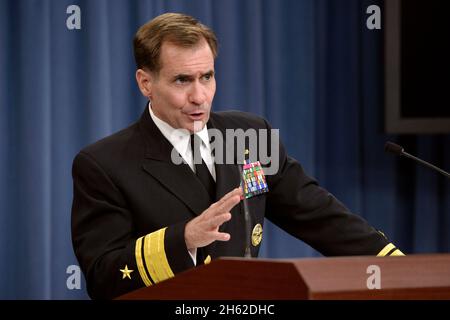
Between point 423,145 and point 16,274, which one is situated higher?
point 423,145

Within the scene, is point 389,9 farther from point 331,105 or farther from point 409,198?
point 409,198

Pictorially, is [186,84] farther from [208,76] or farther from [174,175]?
[174,175]

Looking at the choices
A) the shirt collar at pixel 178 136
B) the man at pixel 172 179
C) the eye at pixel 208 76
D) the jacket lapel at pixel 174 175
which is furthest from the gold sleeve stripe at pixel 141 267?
the eye at pixel 208 76

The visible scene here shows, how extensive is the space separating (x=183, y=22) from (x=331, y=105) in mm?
1760

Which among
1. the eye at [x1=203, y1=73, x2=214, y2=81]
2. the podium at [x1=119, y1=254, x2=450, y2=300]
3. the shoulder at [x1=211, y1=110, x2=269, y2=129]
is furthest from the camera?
the shoulder at [x1=211, y1=110, x2=269, y2=129]

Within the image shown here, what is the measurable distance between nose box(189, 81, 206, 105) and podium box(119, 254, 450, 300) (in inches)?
28.3

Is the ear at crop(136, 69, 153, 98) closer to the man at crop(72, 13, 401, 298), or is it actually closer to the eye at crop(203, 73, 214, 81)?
the man at crop(72, 13, 401, 298)

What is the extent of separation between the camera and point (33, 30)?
3447 millimetres

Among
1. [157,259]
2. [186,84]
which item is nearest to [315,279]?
[157,259]

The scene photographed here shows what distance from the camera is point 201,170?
2.24 metres

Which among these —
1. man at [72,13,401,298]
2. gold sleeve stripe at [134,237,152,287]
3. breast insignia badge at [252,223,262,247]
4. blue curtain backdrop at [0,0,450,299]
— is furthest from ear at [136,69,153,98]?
blue curtain backdrop at [0,0,450,299]

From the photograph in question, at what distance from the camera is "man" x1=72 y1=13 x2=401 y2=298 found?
6.95 ft

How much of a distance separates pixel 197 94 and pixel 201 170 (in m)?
0.21
